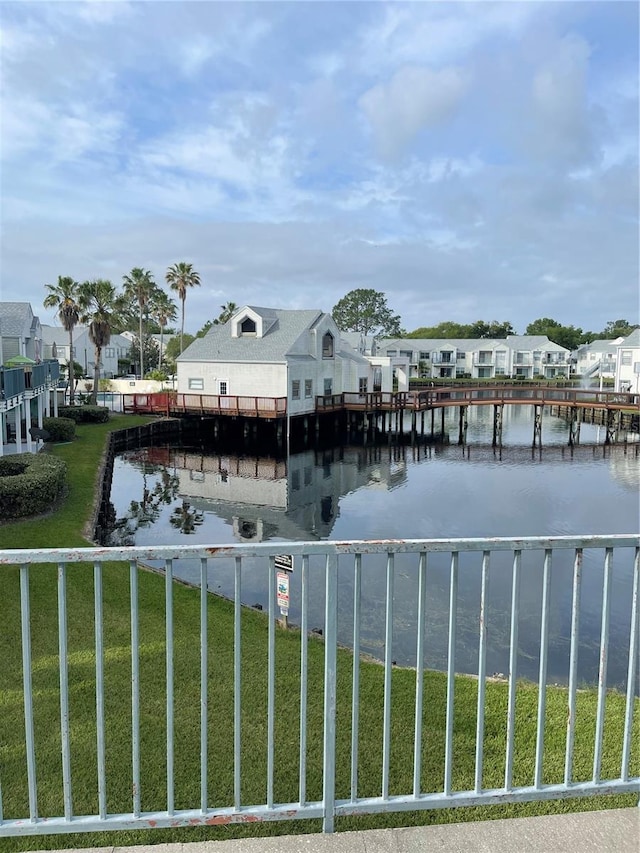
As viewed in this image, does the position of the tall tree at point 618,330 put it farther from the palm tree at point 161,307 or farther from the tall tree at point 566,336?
the palm tree at point 161,307

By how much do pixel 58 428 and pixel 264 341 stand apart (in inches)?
678

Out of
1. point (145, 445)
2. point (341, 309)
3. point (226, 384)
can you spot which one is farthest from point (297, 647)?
point (341, 309)

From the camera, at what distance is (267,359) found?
42.4 meters

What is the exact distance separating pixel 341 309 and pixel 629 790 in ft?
414

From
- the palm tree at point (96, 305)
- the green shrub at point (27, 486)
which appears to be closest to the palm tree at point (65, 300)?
the palm tree at point (96, 305)

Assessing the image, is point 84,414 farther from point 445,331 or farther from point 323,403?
point 445,331

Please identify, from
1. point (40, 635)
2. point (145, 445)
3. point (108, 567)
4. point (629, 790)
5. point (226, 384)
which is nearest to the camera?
point (629, 790)

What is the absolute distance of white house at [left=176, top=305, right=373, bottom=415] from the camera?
42438 millimetres

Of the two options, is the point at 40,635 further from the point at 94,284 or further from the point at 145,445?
the point at 94,284

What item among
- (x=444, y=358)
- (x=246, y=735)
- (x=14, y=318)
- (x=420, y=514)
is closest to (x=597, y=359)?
(x=444, y=358)

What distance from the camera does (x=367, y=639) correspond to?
39.9ft

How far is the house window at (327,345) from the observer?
47906 mm

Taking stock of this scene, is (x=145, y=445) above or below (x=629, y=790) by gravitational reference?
below

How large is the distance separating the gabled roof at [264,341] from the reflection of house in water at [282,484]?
8223 millimetres
